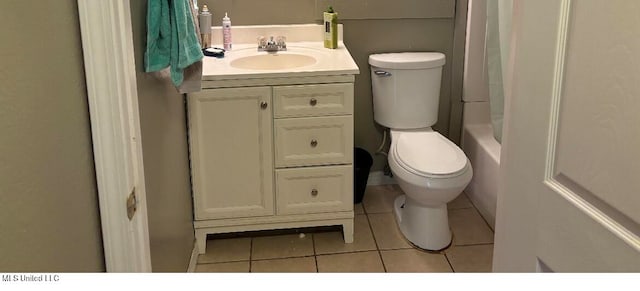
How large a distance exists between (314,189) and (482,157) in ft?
2.94

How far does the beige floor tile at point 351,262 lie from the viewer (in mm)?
2660

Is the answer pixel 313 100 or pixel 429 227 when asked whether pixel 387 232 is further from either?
pixel 313 100

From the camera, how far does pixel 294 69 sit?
2.61 meters

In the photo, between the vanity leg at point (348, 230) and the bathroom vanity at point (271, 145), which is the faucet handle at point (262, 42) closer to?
the bathroom vanity at point (271, 145)

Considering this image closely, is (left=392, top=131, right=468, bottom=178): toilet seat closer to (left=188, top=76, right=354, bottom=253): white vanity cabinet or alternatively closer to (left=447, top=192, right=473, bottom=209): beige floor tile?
(left=188, top=76, right=354, bottom=253): white vanity cabinet

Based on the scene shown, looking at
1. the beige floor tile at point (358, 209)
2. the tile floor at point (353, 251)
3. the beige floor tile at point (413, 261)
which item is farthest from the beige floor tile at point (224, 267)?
the beige floor tile at point (358, 209)

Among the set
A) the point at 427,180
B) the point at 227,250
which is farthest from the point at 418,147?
the point at 227,250

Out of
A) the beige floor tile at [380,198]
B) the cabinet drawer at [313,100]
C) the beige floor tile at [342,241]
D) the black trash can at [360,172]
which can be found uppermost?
the cabinet drawer at [313,100]

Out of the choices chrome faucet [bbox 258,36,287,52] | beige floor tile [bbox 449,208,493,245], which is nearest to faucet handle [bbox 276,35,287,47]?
chrome faucet [bbox 258,36,287,52]

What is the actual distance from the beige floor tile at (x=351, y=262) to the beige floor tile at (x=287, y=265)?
0.04m

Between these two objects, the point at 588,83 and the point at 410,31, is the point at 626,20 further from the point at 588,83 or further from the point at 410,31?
the point at 410,31

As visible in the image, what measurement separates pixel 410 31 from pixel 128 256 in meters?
2.23

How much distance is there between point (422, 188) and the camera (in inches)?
106

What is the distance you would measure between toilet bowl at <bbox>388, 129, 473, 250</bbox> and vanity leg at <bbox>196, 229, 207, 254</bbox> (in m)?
0.87
